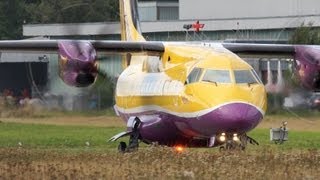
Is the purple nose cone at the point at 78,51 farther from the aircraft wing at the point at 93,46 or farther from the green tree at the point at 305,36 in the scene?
the green tree at the point at 305,36

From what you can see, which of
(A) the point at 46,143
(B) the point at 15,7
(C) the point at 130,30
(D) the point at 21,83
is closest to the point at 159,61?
(C) the point at 130,30

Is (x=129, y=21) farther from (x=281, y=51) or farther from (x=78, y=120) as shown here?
Result: (x=78, y=120)

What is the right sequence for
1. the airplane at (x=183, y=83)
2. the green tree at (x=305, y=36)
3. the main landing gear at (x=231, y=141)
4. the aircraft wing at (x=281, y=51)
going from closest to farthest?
the airplane at (x=183, y=83) < the main landing gear at (x=231, y=141) < the aircraft wing at (x=281, y=51) < the green tree at (x=305, y=36)

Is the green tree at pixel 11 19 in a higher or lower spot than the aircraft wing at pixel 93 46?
lower

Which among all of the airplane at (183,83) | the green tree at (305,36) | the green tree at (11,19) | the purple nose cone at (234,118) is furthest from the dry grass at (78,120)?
the green tree at (11,19)

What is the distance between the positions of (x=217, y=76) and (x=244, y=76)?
0.71 metres

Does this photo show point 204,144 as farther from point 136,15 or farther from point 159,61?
point 136,15

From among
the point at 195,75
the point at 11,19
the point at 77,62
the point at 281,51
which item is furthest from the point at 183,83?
the point at 11,19

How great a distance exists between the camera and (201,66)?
74.2ft

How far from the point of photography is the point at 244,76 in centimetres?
2219

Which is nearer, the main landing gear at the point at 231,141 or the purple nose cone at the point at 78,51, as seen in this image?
the main landing gear at the point at 231,141

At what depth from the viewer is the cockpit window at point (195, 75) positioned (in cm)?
2253

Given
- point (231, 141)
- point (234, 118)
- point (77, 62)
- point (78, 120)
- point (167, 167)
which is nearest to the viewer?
point (167, 167)

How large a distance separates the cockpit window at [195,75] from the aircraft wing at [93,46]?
2423 millimetres
